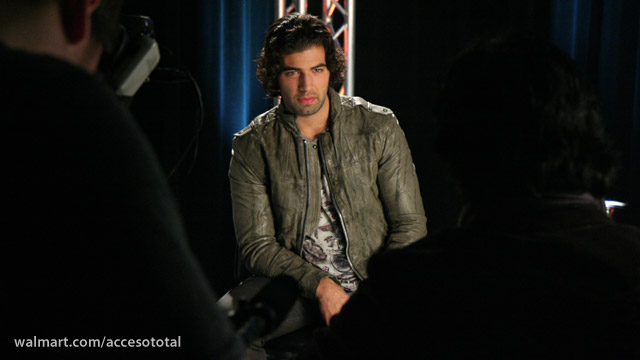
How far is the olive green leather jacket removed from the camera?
217cm

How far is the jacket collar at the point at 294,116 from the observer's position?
7.41 feet

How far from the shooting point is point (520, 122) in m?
0.73

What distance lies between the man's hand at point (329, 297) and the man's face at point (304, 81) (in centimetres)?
71

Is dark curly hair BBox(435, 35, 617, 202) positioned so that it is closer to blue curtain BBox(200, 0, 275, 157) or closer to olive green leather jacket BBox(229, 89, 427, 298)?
olive green leather jacket BBox(229, 89, 427, 298)

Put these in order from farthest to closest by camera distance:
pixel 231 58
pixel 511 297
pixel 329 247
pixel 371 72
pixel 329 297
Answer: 1. pixel 371 72
2. pixel 231 58
3. pixel 329 247
4. pixel 329 297
5. pixel 511 297

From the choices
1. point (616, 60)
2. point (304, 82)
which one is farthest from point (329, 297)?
point (616, 60)

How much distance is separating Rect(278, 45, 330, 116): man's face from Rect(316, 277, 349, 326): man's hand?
2.33 ft

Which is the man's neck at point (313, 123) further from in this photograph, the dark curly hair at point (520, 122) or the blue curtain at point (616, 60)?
the blue curtain at point (616, 60)

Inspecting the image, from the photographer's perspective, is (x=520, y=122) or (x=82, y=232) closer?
(x=82, y=232)

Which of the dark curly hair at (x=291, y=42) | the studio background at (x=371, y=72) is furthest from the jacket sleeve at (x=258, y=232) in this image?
the studio background at (x=371, y=72)

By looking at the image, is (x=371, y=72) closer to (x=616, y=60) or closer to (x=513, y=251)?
(x=616, y=60)

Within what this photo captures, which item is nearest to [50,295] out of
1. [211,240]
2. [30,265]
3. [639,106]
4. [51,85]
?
[30,265]

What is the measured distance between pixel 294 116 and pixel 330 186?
1.10 ft

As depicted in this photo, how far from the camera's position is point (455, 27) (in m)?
3.43
